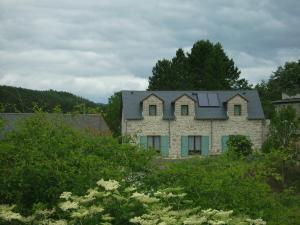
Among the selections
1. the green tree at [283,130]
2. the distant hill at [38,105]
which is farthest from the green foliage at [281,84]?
the distant hill at [38,105]

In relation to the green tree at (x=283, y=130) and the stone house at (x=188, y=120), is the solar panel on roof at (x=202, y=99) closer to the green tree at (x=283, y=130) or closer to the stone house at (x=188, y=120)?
the stone house at (x=188, y=120)

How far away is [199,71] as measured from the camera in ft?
203

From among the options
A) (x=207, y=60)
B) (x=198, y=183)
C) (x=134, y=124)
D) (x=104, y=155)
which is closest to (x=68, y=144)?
(x=104, y=155)

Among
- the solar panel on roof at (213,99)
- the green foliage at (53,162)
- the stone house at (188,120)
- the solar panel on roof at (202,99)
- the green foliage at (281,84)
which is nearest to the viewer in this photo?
the green foliage at (53,162)

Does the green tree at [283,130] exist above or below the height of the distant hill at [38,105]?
below

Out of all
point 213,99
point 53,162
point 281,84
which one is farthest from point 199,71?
point 53,162

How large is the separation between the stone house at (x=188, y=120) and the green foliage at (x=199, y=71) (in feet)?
65.7

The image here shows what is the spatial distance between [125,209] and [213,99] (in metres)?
33.5

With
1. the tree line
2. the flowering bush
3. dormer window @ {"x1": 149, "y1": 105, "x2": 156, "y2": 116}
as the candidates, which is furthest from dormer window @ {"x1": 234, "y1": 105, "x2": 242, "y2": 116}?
the flowering bush

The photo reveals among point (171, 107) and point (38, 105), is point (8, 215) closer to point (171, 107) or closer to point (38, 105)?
point (38, 105)

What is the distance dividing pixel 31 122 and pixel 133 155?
1.53 meters

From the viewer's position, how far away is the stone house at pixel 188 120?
119 ft

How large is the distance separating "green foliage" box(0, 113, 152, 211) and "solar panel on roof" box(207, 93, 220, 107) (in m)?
30.7

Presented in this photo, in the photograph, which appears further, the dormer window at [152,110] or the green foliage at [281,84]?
the green foliage at [281,84]
